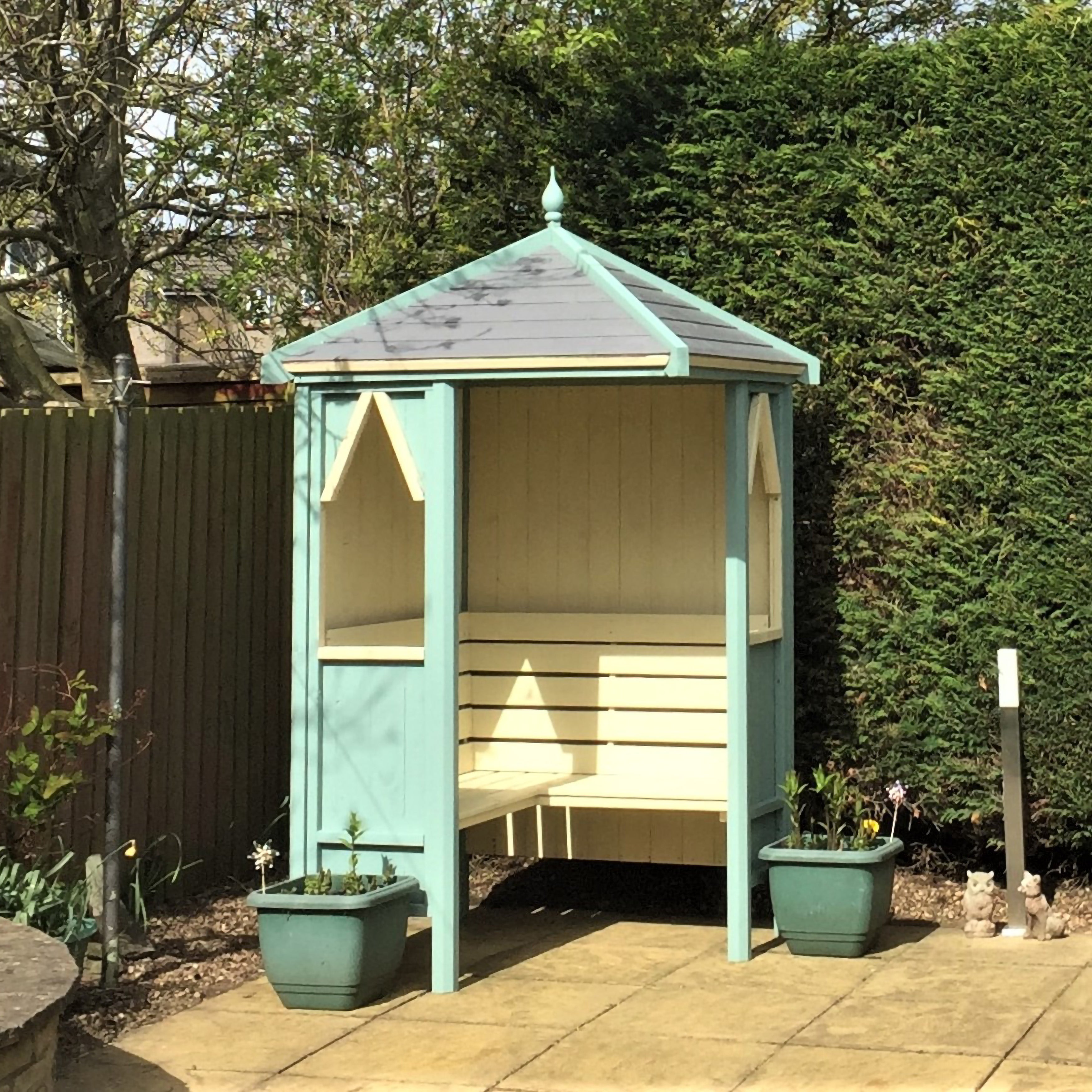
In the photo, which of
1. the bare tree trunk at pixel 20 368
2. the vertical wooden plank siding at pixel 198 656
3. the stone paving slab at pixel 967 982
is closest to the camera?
the stone paving slab at pixel 967 982

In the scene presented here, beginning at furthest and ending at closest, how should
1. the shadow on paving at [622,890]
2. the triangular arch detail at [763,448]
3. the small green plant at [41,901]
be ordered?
1. the shadow on paving at [622,890]
2. the triangular arch detail at [763,448]
3. the small green plant at [41,901]

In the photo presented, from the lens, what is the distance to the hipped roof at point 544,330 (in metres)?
5.94

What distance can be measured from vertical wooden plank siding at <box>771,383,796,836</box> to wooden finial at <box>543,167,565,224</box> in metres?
1.12

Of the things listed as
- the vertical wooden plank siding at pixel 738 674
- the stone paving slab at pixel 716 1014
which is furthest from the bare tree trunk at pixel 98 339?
the stone paving slab at pixel 716 1014

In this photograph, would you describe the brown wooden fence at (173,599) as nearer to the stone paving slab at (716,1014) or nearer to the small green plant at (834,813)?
the stone paving slab at (716,1014)

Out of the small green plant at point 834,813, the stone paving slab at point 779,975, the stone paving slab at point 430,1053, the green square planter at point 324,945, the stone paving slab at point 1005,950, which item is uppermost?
the small green plant at point 834,813

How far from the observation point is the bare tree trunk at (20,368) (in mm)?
8961

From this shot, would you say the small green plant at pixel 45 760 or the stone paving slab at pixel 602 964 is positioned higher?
the small green plant at pixel 45 760

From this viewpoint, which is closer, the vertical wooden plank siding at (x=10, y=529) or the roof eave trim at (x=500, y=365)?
the roof eave trim at (x=500, y=365)

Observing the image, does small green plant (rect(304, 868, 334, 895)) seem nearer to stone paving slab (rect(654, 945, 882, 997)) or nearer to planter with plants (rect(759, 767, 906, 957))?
stone paving slab (rect(654, 945, 882, 997))

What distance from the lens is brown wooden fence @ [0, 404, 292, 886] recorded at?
20.5ft

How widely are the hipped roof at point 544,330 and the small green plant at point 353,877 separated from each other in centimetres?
160

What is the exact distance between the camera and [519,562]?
25.3 ft

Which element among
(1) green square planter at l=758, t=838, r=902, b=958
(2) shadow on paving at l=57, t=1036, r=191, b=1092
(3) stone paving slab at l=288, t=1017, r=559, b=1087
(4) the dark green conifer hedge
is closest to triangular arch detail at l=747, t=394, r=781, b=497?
(4) the dark green conifer hedge
